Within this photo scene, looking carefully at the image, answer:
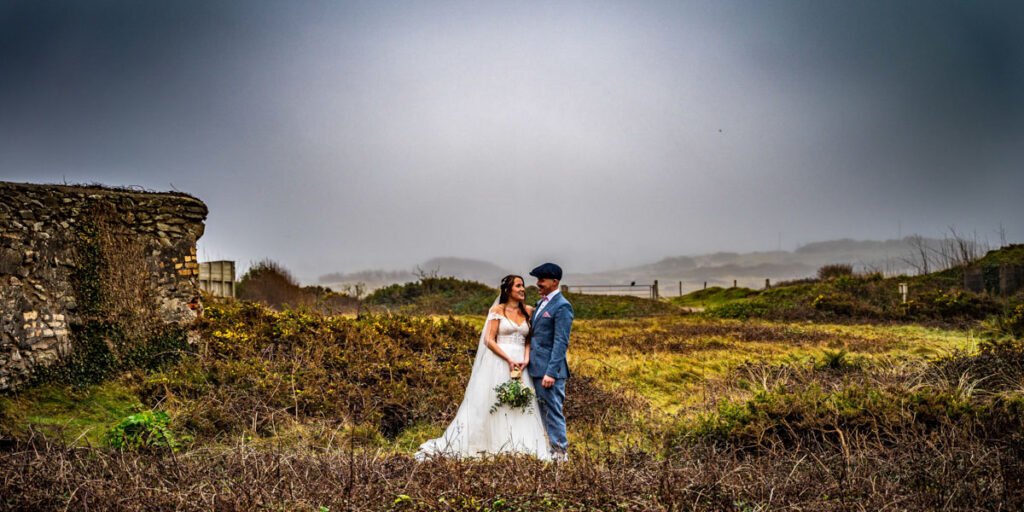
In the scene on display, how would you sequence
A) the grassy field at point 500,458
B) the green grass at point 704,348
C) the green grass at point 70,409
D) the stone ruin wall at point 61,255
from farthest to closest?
the green grass at point 704,348, the stone ruin wall at point 61,255, the green grass at point 70,409, the grassy field at point 500,458

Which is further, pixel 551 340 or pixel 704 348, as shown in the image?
pixel 704 348

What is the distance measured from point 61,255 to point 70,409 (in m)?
2.29

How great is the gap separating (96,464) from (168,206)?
6286mm

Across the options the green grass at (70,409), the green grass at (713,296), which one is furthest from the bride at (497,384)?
the green grass at (713,296)

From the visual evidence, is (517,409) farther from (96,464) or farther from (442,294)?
(442,294)

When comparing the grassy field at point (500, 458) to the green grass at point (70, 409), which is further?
the green grass at point (70, 409)

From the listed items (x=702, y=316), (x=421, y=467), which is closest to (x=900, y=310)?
(x=702, y=316)

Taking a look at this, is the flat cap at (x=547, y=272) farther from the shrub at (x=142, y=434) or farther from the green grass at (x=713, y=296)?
the green grass at (x=713, y=296)

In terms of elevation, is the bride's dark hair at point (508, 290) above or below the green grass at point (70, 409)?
above

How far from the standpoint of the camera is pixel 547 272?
6.68 m

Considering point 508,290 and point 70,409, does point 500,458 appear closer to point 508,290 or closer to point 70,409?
point 508,290

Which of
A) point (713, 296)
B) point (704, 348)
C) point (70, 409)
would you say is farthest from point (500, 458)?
point (713, 296)

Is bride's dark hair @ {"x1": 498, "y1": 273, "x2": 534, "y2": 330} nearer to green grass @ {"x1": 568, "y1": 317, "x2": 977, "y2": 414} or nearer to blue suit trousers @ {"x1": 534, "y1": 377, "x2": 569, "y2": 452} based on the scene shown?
blue suit trousers @ {"x1": 534, "y1": 377, "x2": 569, "y2": 452}

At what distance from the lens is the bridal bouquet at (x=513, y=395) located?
6820 millimetres
